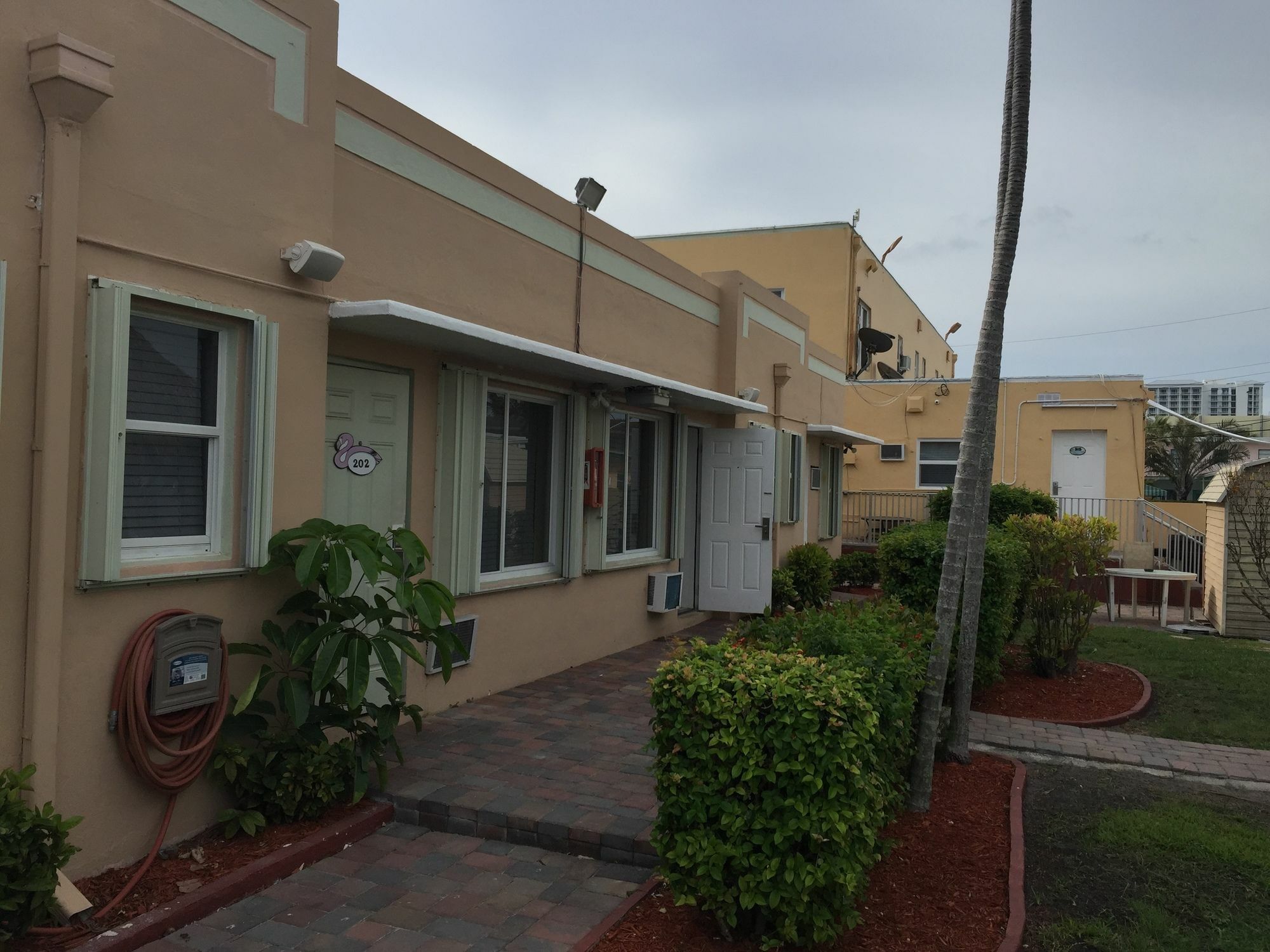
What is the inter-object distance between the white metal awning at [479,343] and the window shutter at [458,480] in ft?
0.86

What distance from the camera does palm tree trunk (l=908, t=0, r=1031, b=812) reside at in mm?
Answer: 5039

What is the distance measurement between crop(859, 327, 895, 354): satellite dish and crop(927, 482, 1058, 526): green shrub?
7.27 m

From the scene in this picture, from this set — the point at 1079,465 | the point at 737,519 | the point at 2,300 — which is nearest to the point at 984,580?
the point at 737,519

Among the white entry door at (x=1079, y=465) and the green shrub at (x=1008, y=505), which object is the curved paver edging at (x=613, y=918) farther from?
the white entry door at (x=1079, y=465)

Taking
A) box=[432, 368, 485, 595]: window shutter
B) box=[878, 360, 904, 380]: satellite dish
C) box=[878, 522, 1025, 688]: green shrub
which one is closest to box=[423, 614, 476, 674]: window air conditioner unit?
box=[432, 368, 485, 595]: window shutter

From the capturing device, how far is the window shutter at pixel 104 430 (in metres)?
3.88

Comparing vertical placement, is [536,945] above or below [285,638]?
below

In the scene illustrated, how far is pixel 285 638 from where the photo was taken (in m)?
4.66

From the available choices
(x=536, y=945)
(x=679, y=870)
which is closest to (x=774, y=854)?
(x=679, y=870)

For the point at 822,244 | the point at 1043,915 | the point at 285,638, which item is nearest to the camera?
the point at 1043,915

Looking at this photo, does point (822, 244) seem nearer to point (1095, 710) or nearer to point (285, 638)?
point (1095, 710)

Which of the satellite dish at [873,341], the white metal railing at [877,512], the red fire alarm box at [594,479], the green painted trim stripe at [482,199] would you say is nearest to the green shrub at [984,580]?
the red fire alarm box at [594,479]

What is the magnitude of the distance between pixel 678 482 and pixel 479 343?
4.67 m

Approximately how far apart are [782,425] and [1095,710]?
6277 mm
